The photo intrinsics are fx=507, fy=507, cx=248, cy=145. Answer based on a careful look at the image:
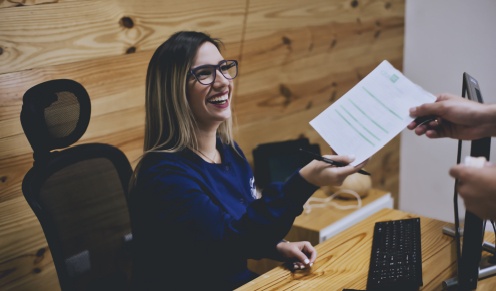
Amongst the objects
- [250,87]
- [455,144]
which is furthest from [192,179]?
[455,144]

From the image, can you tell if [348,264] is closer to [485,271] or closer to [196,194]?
[485,271]

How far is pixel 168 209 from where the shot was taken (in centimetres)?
142

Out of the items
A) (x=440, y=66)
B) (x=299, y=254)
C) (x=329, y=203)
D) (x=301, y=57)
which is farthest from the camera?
(x=440, y=66)

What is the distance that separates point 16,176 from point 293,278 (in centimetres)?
104

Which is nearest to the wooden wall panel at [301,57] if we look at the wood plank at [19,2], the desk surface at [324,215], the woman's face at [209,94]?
the desk surface at [324,215]

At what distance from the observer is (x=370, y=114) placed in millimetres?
1228

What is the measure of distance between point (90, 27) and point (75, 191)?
0.72 meters

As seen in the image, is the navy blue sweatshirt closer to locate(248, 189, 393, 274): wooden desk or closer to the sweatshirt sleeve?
the sweatshirt sleeve

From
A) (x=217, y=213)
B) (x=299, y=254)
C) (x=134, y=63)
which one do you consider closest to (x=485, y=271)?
(x=299, y=254)

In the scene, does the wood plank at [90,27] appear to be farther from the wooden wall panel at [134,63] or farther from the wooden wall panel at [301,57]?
the wooden wall panel at [301,57]

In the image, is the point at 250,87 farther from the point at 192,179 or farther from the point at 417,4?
the point at 417,4

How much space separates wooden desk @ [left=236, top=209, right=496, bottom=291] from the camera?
1318 mm

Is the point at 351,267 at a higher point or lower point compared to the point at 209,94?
lower

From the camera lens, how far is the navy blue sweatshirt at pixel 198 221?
1.34 m
